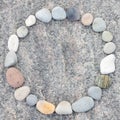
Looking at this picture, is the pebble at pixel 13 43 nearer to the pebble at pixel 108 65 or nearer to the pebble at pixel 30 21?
the pebble at pixel 30 21

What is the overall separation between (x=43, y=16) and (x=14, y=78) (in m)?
0.12

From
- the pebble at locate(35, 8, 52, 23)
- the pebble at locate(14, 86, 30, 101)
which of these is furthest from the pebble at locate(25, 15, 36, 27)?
the pebble at locate(14, 86, 30, 101)

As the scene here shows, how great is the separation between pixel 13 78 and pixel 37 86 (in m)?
0.04

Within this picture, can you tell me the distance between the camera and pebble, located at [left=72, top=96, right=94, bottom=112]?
779 millimetres

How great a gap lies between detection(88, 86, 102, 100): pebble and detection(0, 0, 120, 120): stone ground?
0.4 inches

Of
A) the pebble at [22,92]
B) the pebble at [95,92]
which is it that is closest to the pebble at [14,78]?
the pebble at [22,92]

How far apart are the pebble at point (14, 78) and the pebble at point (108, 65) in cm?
14

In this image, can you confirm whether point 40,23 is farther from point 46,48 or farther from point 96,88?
point 96,88

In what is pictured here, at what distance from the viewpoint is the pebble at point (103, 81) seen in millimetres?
790

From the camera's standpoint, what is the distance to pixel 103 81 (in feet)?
2.59

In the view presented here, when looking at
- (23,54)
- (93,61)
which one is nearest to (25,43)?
(23,54)

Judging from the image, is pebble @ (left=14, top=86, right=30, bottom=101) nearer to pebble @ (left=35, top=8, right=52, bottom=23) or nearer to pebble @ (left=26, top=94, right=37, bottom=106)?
pebble @ (left=26, top=94, right=37, bottom=106)

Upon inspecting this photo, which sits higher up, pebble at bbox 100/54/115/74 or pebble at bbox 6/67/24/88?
pebble at bbox 100/54/115/74

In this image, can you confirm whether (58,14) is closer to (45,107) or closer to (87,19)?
(87,19)
